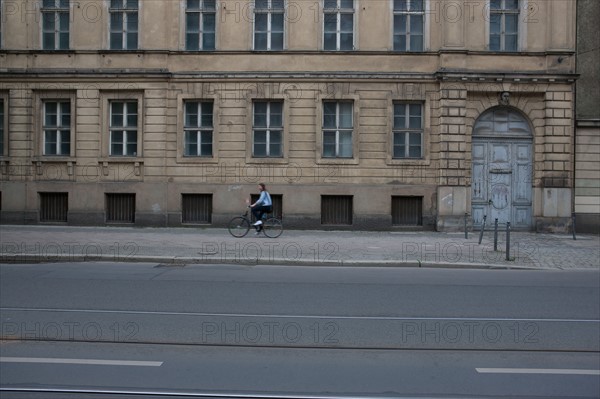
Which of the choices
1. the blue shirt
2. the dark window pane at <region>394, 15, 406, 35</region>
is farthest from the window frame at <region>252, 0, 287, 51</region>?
the blue shirt

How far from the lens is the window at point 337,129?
23453mm

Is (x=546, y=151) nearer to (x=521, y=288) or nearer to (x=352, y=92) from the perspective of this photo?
(x=352, y=92)

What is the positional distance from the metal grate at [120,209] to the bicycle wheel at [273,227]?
19.6ft

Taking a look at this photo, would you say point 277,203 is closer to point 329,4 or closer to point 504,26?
point 329,4

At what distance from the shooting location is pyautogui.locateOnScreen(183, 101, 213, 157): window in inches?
934

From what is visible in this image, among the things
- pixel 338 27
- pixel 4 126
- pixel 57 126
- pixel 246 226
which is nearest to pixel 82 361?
pixel 246 226

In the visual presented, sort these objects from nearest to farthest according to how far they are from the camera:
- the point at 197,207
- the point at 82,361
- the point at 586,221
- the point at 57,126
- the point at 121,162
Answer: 1. the point at 82,361
2. the point at 586,221
3. the point at 121,162
4. the point at 197,207
5. the point at 57,126

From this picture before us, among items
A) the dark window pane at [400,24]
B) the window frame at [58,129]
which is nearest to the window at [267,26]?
the dark window pane at [400,24]

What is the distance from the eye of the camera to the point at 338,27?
2345 centimetres

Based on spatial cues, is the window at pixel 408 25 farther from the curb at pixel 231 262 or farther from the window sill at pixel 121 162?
the curb at pixel 231 262

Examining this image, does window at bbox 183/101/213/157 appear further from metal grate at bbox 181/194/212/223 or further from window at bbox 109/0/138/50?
window at bbox 109/0/138/50

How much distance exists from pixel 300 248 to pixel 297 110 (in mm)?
7538

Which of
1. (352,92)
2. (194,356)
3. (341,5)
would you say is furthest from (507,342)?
(341,5)

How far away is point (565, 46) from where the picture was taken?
2283 centimetres
